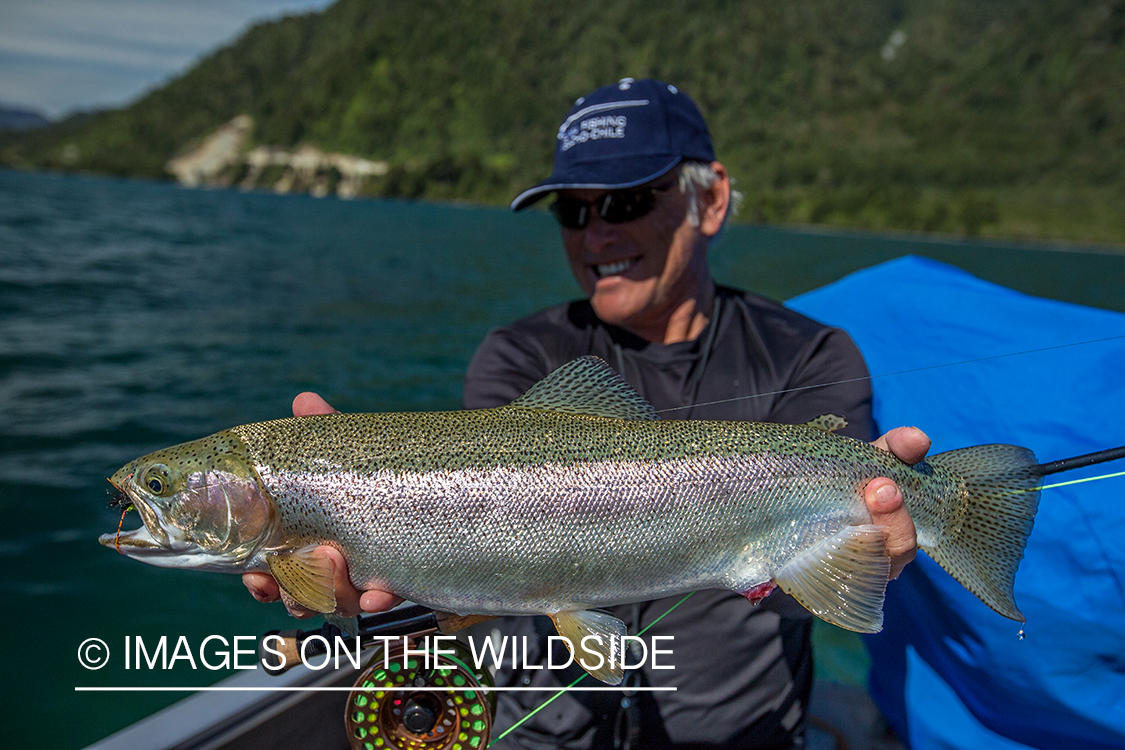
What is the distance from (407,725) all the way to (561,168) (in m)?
2.55

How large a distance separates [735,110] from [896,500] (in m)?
179

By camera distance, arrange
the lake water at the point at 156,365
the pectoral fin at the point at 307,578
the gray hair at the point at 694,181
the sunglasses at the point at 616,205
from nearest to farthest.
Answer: the pectoral fin at the point at 307,578 → the sunglasses at the point at 616,205 → the gray hair at the point at 694,181 → the lake water at the point at 156,365

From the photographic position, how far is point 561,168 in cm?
355

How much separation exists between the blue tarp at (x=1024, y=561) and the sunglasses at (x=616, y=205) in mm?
1349

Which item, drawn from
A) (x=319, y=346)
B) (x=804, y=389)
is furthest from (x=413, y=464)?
(x=319, y=346)

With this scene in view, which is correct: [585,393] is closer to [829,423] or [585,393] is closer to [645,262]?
[829,423]

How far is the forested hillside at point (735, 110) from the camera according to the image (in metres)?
116

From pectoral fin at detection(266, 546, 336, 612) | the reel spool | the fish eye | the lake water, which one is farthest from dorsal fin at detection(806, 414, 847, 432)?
the lake water

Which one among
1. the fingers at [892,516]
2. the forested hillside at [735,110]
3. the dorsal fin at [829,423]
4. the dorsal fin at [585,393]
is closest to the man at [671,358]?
the fingers at [892,516]

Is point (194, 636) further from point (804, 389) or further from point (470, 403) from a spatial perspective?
point (804, 389)

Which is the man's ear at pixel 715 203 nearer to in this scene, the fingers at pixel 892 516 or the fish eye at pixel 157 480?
the fingers at pixel 892 516

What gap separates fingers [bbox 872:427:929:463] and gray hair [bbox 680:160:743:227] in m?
1.58

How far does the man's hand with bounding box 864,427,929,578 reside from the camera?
93.8 inches

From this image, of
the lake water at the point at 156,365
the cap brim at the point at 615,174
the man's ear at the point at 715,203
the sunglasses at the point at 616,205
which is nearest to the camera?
the cap brim at the point at 615,174
